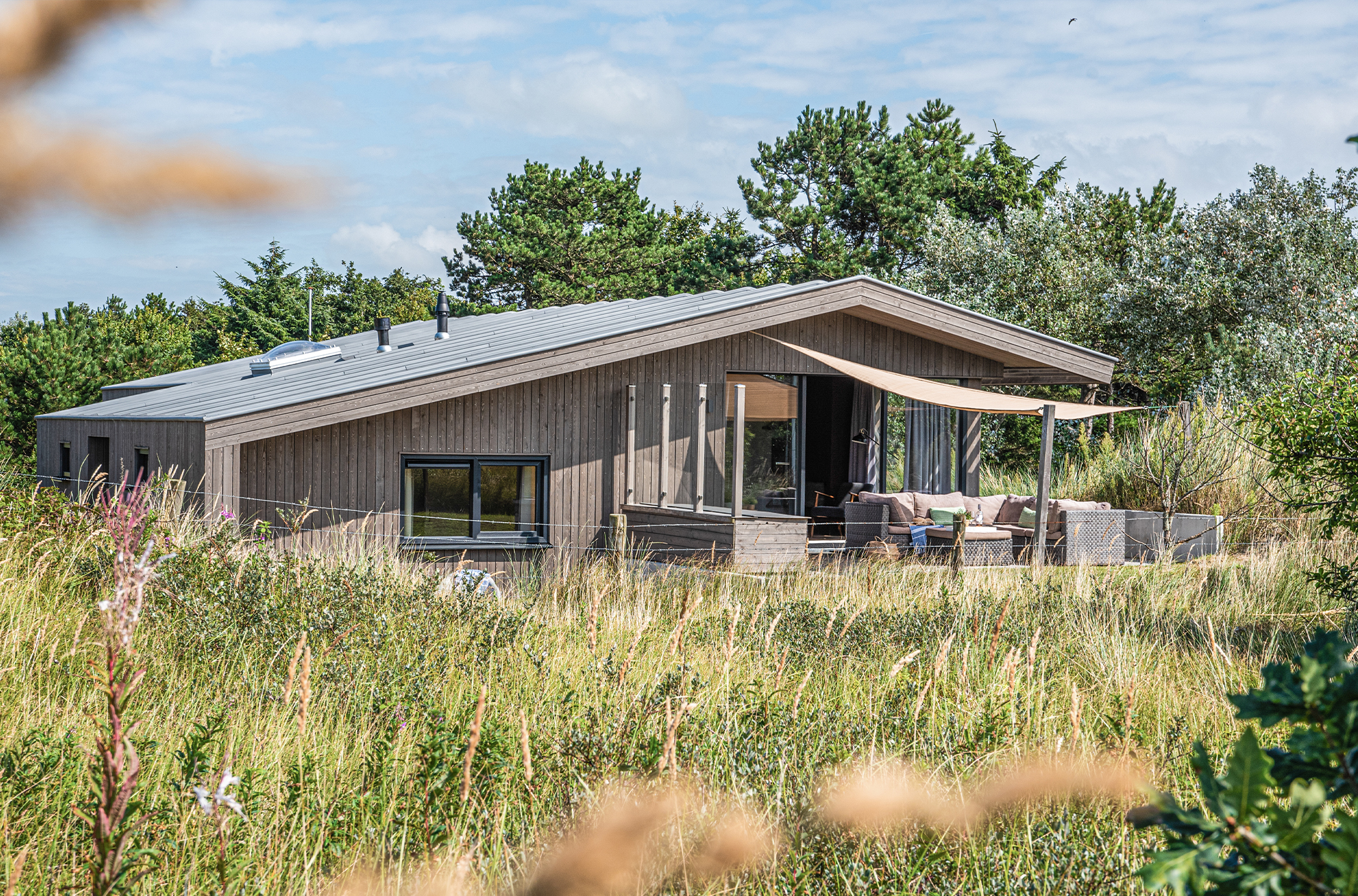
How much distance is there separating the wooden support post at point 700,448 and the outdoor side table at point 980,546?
2.72 m

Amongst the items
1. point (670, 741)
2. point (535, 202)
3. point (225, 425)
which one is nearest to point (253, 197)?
point (670, 741)

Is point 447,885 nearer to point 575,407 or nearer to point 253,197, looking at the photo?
point 253,197

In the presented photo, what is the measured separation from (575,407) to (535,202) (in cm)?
2102

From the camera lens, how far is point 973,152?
108ft

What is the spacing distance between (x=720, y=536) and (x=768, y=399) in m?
4.21

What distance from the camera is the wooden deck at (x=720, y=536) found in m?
11.1

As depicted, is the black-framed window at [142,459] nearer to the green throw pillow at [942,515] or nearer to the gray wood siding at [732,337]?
the gray wood siding at [732,337]

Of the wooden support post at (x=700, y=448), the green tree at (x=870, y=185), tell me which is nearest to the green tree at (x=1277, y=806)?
the wooden support post at (x=700, y=448)

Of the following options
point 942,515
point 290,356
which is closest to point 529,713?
point 942,515

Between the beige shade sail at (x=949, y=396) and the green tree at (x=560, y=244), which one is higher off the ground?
the green tree at (x=560, y=244)

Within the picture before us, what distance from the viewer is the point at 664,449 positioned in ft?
40.7

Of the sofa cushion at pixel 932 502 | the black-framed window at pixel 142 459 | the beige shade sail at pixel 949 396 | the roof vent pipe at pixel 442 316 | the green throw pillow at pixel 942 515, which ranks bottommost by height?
the green throw pillow at pixel 942 515

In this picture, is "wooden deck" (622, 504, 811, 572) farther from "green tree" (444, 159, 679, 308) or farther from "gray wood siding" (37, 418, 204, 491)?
"green tree" (444, 159, 679, 308)

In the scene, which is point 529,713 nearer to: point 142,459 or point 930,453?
point 142,459
